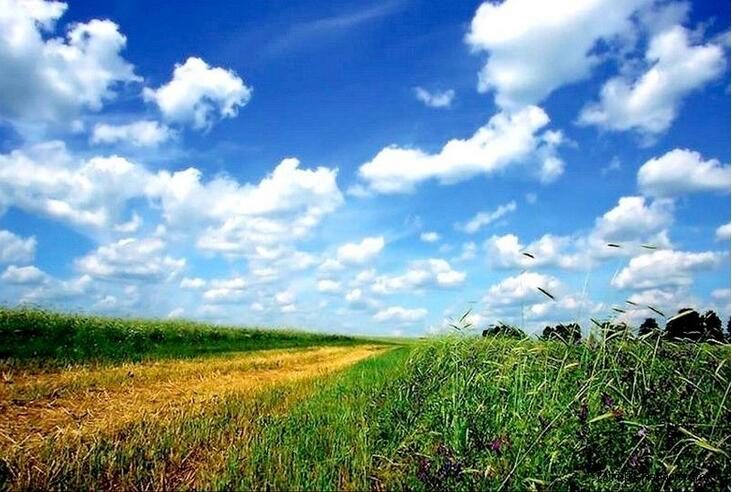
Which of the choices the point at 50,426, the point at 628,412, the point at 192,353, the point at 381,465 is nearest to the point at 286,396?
the point at 50,426

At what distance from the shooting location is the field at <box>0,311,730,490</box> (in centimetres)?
428

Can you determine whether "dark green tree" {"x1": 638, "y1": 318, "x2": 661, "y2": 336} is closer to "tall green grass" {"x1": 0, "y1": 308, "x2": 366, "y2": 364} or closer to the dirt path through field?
the dirt path through field

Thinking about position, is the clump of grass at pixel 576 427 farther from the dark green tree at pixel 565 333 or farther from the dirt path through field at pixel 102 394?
the dirt path through field at pixel 102 394

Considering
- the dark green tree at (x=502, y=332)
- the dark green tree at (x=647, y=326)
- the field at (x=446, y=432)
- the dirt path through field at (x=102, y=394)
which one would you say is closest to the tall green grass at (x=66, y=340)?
the dirt path through field at (x=102, y=394)

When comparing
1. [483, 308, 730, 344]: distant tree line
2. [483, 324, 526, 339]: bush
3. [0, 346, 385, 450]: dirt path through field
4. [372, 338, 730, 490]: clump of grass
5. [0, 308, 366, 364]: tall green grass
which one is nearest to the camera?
[372, 338, 730, 490]: clump of grass

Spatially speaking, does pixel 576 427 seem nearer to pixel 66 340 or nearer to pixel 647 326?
pixel 647 326

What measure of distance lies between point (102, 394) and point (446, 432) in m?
7.27

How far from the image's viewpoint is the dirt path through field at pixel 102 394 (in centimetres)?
723

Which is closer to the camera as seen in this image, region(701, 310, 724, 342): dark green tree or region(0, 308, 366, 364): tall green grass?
region(701, 310, 724, 342): dark green tree

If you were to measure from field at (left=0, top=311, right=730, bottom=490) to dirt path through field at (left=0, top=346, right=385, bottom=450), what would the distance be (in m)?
0.07

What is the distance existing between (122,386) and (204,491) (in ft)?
25.4

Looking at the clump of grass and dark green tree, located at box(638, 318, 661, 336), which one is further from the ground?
dark green tree, located at box(638, 318, 661, 336)

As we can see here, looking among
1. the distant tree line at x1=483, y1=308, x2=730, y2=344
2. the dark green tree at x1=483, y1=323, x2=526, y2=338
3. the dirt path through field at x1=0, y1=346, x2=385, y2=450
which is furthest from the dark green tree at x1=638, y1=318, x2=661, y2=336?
the dirt path through field at x1=0, y1=346, x2=385, y2=450

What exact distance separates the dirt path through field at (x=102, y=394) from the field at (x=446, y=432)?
7 centimetres
